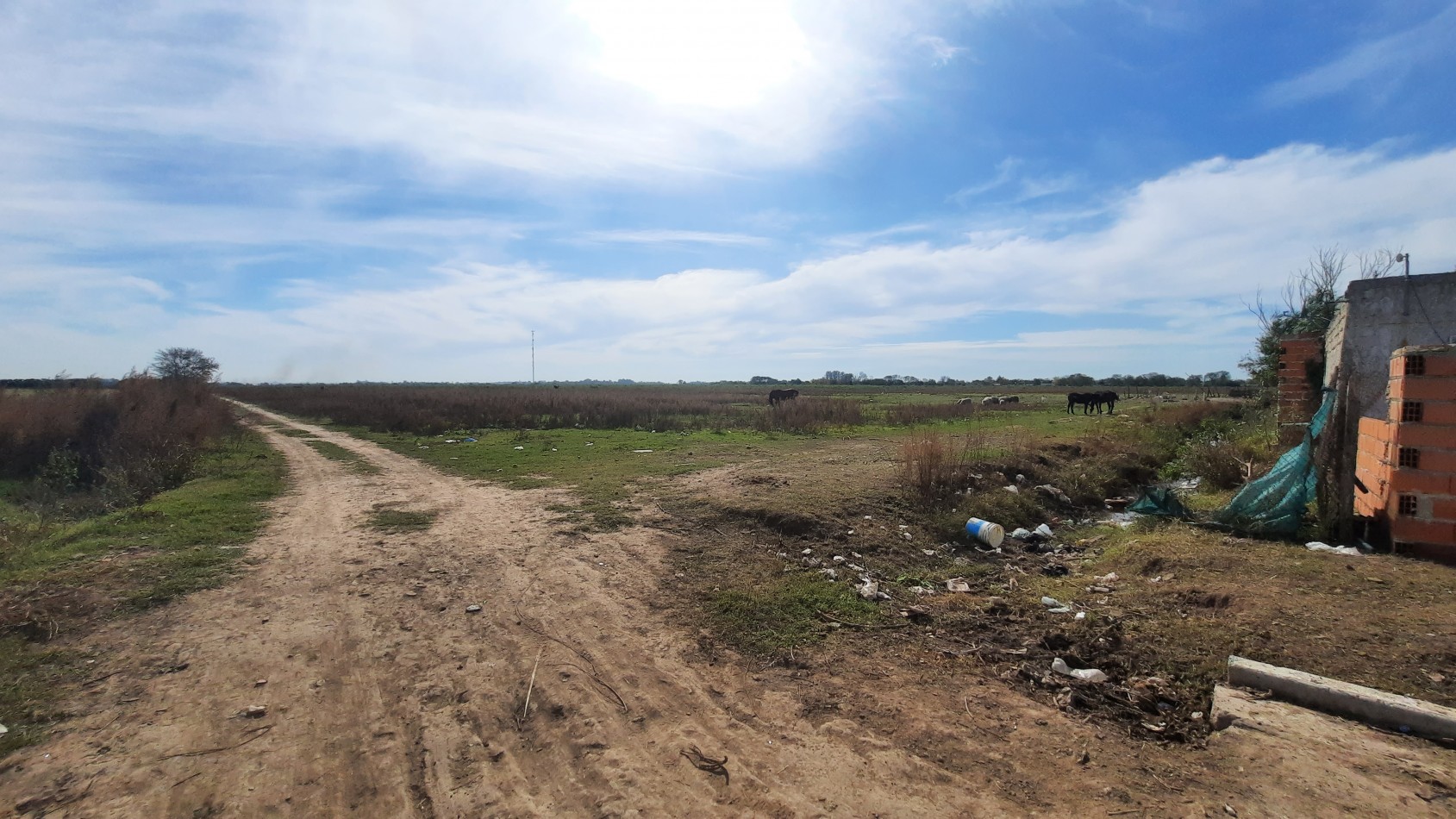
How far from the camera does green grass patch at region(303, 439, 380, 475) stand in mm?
13125

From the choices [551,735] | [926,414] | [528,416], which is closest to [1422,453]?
[551,735]

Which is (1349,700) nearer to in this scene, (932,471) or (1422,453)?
(1422,453)

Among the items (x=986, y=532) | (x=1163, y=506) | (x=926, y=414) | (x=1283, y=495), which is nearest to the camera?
(x=1283, y=495)

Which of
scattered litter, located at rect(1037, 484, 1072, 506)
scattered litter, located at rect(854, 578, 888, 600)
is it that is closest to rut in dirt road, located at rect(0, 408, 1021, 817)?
scattered litter, located at rect(854, 578, 888, 600)

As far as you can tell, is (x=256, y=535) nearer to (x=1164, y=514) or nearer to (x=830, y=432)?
(x=1164, y=514)

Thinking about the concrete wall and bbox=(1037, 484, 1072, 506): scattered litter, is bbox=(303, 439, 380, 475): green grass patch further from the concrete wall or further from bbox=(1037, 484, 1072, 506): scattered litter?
the concrete wall

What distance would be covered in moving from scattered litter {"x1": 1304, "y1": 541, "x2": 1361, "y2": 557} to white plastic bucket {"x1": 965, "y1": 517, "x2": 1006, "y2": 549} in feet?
8.71

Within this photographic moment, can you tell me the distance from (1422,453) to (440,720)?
7352 mm

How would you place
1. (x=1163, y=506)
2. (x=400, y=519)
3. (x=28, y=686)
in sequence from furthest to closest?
(x=1163, y=506) → (x=400, y=519) → (x=28, y=686)

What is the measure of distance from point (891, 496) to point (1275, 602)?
4.27 m

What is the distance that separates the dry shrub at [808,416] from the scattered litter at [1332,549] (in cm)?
1584

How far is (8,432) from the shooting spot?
16.3 metres

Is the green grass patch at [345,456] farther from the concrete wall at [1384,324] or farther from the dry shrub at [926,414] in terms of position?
the dry shrub at [926,414]

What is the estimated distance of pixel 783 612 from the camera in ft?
16.2
